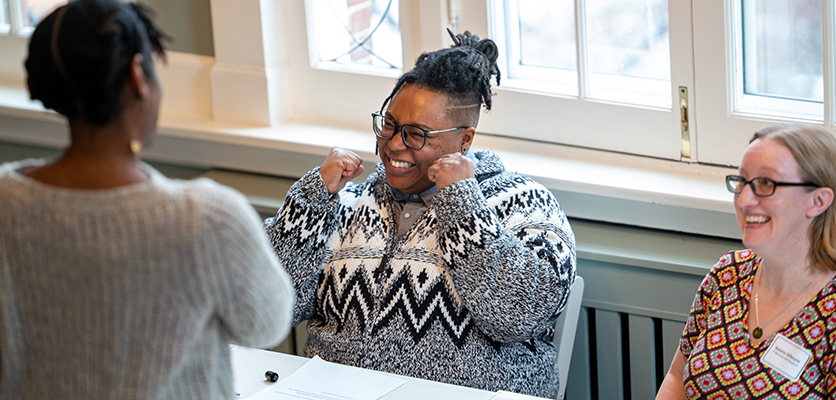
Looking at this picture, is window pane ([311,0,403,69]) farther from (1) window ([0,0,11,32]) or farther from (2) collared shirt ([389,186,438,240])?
(1) window ([0,0,11,32])

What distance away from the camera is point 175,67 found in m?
2.82

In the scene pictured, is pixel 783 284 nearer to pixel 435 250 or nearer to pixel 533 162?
pixel 435 250

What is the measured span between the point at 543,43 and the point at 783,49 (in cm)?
63

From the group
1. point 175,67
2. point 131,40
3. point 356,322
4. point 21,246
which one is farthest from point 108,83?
point 175,67

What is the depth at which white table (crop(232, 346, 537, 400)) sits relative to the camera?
1.59m

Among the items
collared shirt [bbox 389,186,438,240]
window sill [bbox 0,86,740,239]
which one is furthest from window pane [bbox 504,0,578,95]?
collared shirt [bbox 389,186,438,240]

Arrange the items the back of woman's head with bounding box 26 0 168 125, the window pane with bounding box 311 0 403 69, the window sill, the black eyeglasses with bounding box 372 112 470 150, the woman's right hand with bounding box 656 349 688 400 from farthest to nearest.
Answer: the window pane with bounding box 311 0 403 69 < the window sill < the black eyeglasses with bounding box 372 112 470 150 < the woman's right hand with bounding box 656 349 688 400 < the back of woman's head with bounding box 26 0 168 125

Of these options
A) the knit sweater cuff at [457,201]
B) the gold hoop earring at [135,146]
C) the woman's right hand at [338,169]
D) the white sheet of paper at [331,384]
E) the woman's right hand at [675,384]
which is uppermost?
the gold hoop earring at [135,146]

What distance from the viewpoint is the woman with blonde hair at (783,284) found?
1.48 m

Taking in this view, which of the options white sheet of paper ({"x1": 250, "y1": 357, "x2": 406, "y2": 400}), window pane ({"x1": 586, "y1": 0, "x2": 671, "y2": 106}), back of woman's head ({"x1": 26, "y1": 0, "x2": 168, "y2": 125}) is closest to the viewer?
back of woman's head ({"x1": 26, "y1": 0, "x2": 168, "y2": 125})

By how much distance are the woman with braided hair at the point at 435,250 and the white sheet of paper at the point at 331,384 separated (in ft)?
0.61

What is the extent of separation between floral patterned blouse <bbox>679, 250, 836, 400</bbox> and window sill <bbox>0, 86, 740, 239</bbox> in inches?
14.1

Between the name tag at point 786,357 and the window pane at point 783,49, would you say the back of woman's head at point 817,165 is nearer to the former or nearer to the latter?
the name tag at point 786,357

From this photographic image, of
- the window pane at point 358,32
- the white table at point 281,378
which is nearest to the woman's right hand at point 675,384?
the white table at point 281,378
